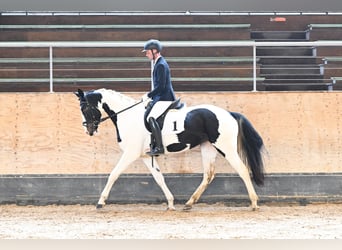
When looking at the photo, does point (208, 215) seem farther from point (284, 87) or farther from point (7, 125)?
point (284, 87)

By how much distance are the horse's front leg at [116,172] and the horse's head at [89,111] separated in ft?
1.47

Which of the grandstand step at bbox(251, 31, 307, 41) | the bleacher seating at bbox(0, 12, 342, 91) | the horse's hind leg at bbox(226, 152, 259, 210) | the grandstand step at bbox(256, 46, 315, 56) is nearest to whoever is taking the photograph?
the horse's hind leg at bbox(226, 152, 259, 210)

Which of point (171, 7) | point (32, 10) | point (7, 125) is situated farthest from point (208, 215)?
point (32, 10)

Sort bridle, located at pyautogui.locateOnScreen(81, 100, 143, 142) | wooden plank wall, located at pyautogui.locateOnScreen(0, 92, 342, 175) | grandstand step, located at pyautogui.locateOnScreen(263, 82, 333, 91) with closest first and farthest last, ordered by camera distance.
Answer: bridle, located at pyautogui.locateOnScreen(81, 100, 143, 142) → wooden plank wall, located at pyautogui.locateOnScreen(0, 92, 342, 175) → grandstand step, located at pyautogui.locateOnScreen(263, 82, 333, 91)

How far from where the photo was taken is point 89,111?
6273 millimetres

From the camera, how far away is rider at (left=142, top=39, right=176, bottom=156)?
6070 millimetres

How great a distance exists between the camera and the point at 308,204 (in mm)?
6652

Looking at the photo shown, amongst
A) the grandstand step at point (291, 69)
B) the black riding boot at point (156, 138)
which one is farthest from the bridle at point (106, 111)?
the grandstand step at point (291, 69)

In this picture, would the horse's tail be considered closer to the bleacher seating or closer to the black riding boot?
the black riding boot

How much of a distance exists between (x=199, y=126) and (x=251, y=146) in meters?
0.57

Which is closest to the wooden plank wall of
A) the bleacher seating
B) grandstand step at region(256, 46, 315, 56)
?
the bleacher seating

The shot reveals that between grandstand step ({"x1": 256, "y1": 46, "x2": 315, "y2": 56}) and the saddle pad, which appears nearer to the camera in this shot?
the saddle pad

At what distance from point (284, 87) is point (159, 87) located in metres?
3.91

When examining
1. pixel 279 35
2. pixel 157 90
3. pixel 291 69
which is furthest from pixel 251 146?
pixel 279 35
